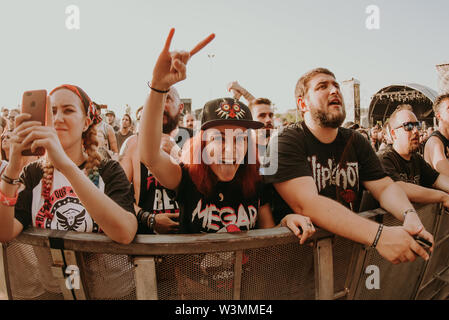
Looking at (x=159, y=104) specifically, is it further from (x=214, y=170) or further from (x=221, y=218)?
(x=221, y=218)

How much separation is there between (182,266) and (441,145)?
3.95 meters

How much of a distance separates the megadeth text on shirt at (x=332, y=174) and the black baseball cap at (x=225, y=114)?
0.55 m

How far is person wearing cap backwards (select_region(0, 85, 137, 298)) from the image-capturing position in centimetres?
127

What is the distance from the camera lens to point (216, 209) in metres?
1.75

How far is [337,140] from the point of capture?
7.43 feet

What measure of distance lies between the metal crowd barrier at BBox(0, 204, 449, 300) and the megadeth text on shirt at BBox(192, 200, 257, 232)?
0.40 meters

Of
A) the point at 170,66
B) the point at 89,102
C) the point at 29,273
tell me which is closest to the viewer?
the point at 29,273

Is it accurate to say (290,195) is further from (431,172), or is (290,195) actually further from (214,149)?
(431,172)
